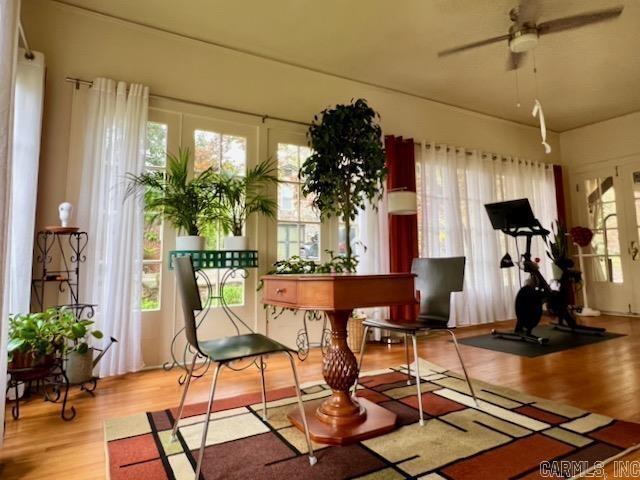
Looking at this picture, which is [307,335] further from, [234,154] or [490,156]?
[490,156]

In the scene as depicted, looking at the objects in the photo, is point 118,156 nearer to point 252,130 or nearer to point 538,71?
point 252,130

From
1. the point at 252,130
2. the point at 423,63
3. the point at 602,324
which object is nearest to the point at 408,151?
the point at 423,63

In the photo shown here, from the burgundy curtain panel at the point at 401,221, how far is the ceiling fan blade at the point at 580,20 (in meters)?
1.82

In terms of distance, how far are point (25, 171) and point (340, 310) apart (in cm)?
241

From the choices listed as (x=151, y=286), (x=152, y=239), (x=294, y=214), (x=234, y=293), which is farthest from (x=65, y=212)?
(x=294, y=214)

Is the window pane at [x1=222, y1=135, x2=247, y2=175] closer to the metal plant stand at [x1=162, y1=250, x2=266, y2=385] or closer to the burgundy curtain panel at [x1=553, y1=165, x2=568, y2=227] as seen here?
the metal plant stand at [x1=162, y1=250, x2=266, y2=385]

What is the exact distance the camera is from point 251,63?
3.66 m

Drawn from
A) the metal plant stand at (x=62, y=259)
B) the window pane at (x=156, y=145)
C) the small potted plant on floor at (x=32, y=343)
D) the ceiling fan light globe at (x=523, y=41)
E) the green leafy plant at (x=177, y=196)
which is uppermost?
the ceiling fan light globe at (x=523, y=41)

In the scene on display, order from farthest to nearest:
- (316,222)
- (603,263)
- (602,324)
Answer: (603,263) → (602,324) → (316,222)

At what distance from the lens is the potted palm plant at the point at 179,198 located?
2.86 metres

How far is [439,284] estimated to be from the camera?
2395 mm

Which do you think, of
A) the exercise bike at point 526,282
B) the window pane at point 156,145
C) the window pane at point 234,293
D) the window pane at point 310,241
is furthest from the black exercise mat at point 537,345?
the window pane at point 156,145

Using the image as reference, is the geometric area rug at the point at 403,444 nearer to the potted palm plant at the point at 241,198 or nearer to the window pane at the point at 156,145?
the potted palm plant at the point at 241,198

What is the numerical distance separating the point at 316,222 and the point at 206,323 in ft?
4.92
